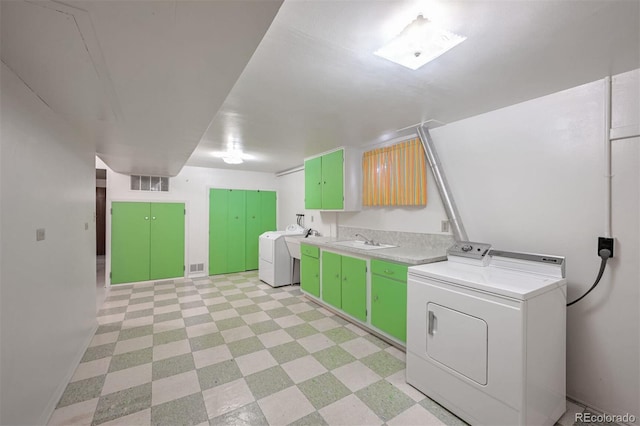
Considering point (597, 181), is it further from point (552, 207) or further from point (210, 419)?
point (210, 419)

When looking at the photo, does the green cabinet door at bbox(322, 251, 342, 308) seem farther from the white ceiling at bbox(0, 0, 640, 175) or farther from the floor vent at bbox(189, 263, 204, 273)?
the floor vent at bbox(189, 263, 204, 273)

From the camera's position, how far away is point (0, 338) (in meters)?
1.21

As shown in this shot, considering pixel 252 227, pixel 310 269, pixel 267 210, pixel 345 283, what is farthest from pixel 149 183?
pixel 345 283

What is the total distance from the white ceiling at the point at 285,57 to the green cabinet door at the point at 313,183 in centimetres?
173

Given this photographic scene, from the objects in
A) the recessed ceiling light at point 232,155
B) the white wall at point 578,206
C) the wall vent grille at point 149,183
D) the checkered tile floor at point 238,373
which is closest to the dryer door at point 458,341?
the checkered tile floor at point 238,373

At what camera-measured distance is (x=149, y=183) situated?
4.93 meters

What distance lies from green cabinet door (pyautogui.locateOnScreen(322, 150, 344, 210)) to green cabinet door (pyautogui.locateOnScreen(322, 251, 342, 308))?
0.76 meters

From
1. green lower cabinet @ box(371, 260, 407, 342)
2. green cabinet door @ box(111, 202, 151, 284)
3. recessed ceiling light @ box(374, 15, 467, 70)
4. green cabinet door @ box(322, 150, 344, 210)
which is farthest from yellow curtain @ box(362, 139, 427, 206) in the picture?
green cabinet door @ box(111, 202, 151, 284)

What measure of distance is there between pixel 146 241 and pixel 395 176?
178 inches

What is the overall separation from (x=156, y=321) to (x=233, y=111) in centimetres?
264

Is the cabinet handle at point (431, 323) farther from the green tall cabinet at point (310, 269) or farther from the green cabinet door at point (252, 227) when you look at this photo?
the green cabinet door at point (252, 227)

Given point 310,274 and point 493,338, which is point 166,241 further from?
point 493,338

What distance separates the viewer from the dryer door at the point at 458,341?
1604 mm

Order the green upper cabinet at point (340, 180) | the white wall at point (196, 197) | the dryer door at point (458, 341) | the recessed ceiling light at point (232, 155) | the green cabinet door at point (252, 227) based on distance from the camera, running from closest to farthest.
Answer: the dryer door at point (458, 341) → the green upper cabinet at point (340, 180) → the recessed ceiling light at point (232, 155) → the white wall at point (196, 197) → the green cabinet door at point (252, 227)
